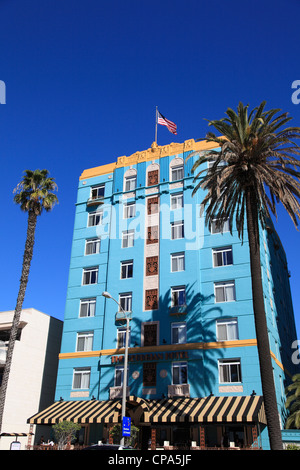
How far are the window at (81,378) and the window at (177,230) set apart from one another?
14.5 m

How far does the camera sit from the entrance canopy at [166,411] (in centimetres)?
2931

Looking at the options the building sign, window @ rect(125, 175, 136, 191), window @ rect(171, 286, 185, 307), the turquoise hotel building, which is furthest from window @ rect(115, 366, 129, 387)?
window @ rect(125, 175, 136, 191)

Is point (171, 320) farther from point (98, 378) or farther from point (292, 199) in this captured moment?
point (292, 199)

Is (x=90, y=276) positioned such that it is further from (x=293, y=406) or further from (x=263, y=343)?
(x=263, y=343)

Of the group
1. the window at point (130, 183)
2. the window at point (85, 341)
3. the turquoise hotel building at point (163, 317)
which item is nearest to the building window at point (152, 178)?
the turquoise hotel building at point (163, 317)

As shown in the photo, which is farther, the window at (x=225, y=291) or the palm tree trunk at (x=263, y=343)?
the window at (x=225, y=291)

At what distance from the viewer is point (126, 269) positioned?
135ft

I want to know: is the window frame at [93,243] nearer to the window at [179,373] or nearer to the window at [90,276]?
the window at [90,276]

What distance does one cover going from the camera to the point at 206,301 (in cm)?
3622

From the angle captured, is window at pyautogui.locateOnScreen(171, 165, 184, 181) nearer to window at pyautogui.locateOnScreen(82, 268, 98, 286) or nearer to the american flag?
the american flag

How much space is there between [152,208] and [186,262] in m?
7.45

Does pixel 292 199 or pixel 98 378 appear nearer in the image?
pixel 292 199

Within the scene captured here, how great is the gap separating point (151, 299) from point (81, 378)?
952 cm
